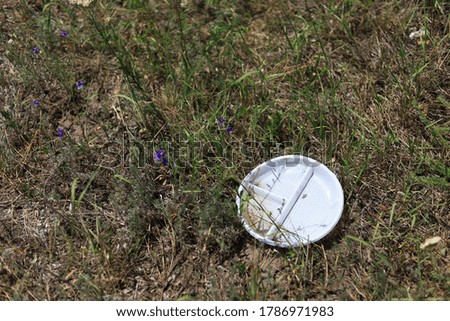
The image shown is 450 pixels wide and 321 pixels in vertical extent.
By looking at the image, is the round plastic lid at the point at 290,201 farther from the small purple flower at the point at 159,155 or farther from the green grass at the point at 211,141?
the small purple flower at the point at 159,155

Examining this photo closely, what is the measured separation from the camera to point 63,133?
2855mm

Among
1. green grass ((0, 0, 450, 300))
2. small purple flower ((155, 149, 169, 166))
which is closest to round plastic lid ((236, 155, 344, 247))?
green grass ((0, 0, 450, 300))

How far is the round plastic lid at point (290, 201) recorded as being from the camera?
2.47 metres

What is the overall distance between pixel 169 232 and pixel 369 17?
1561 millimetres

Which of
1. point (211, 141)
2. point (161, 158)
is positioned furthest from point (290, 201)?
point (161, 158)

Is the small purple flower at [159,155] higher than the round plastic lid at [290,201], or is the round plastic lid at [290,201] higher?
the small purple flower at [159,155]

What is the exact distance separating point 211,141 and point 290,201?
18.1 inches

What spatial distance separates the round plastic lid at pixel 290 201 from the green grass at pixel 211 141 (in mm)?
63

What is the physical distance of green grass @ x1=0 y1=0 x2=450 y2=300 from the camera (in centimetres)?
244

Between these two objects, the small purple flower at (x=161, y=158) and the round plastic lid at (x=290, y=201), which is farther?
the small purple flower at (x=161, y=158)

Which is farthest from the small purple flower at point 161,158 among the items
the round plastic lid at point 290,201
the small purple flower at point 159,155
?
the round plastic lid at point 290,201

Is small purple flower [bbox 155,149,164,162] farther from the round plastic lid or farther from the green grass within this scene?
the round plastic lid

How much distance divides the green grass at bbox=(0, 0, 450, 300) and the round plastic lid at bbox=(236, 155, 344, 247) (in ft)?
0.21

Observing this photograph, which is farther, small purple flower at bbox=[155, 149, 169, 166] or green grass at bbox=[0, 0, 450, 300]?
small purple flower at bbox=[155, 149, 169, 166]
